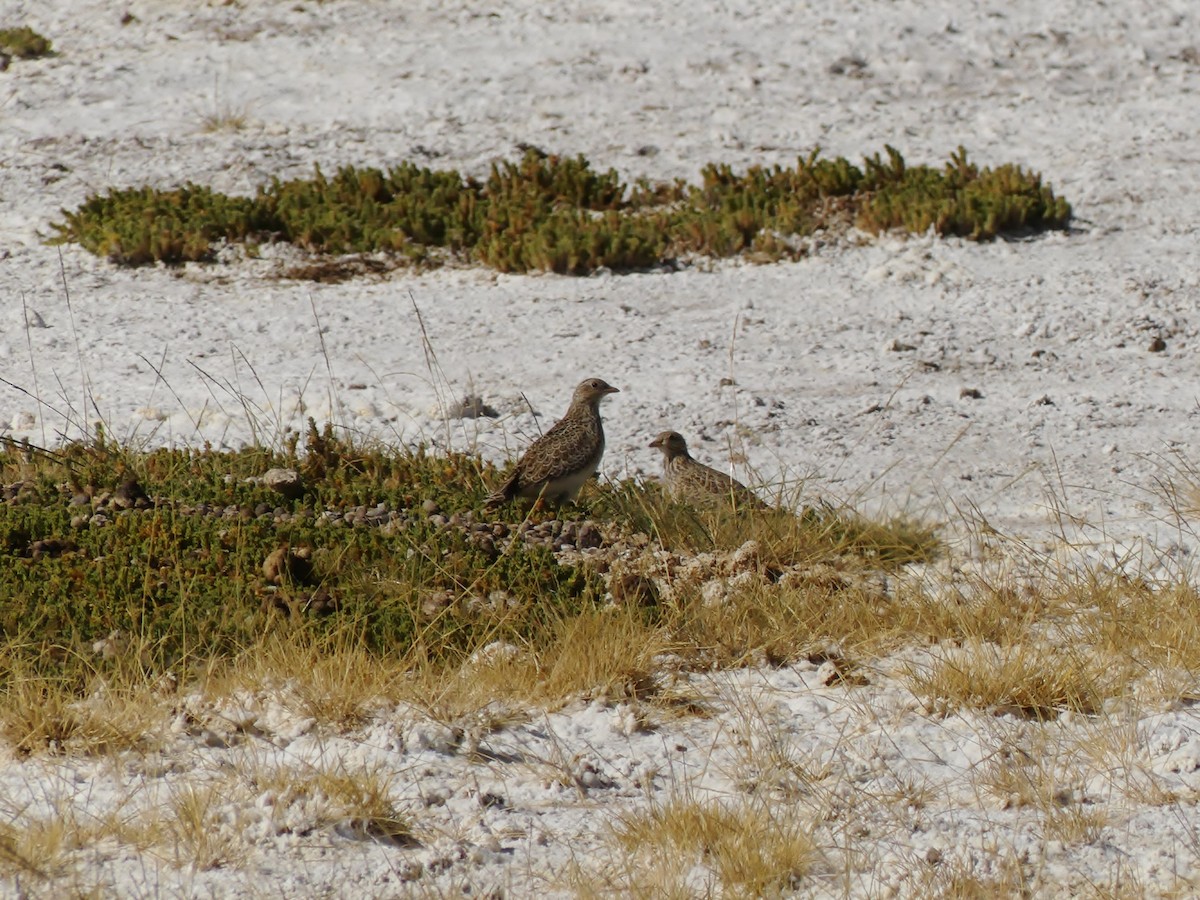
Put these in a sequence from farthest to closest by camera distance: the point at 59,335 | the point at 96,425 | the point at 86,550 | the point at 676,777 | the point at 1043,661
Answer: the point at 59,335, the point at 96,425, the point at 86,550, the point at 1043,661, the point at 676,777

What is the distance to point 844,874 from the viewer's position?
4527mm

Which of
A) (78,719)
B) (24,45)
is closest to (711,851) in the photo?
(78,719)

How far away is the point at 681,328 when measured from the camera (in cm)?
991

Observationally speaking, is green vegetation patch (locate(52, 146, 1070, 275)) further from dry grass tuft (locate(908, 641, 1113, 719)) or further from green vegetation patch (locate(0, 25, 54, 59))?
dry grass tuft (locate(908, 641, 1113, 719))

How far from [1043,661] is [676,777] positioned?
137 cm

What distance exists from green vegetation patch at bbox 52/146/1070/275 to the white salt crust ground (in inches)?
9.4

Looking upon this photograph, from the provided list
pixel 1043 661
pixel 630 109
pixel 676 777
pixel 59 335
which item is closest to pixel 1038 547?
pixel 1043 661

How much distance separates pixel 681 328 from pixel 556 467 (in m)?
3.04

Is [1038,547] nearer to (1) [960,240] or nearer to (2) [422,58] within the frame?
(1) [960,240]

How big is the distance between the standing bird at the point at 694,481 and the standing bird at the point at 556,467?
0.37 m

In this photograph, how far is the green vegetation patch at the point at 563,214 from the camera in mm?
10805

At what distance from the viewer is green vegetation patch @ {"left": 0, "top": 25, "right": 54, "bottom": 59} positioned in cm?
1401

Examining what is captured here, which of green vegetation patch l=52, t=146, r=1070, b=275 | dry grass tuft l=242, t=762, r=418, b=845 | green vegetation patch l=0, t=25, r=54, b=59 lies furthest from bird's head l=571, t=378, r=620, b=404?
green vegetation patch l=0, t=25, r=54, b=59

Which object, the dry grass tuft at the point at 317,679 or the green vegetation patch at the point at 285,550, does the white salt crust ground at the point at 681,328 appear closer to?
the dry grass tuft at the point at 317,679
